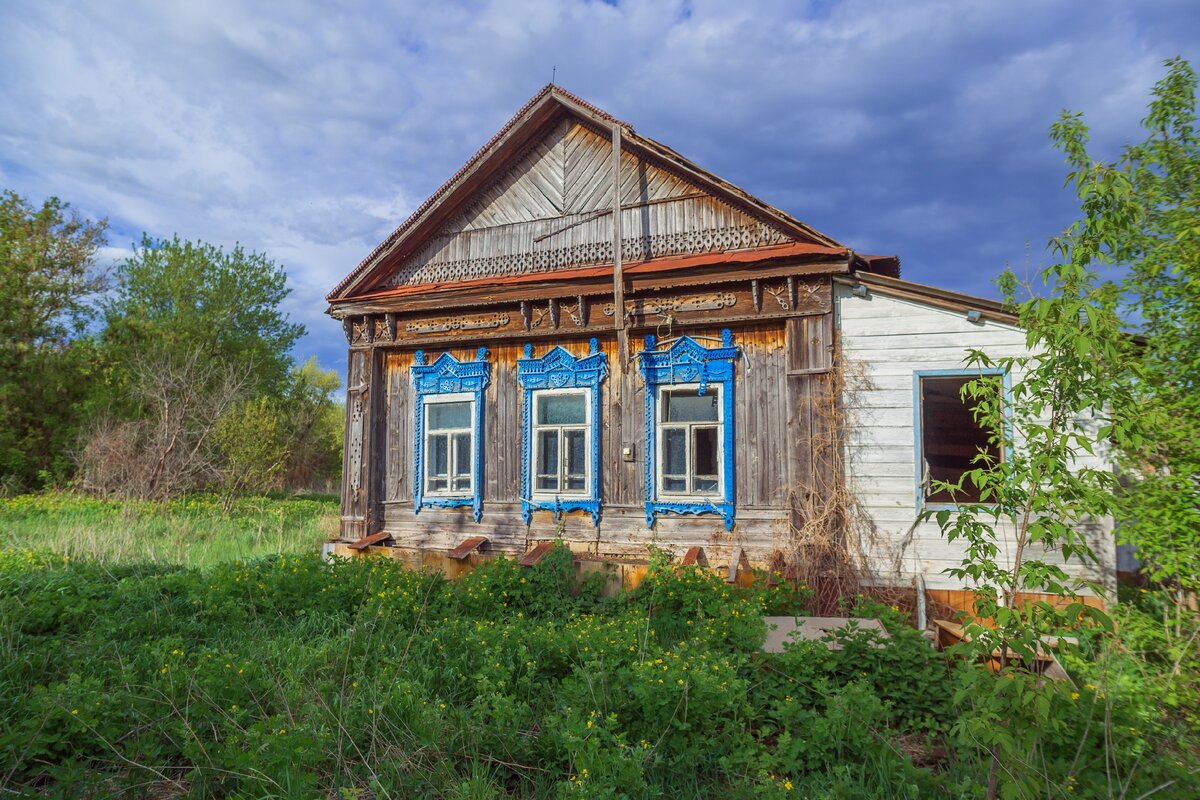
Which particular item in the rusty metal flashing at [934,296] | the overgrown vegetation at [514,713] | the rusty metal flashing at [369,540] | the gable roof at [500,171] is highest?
the gable roof at [500,171]

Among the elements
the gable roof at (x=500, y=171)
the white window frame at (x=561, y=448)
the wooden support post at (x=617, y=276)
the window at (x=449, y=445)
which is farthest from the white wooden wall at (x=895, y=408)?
the window at (x=449, y=445)

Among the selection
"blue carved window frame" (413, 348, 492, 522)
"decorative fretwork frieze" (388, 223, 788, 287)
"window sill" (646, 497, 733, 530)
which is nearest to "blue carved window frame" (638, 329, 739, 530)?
"window sill" (646, 497, 733, 530)

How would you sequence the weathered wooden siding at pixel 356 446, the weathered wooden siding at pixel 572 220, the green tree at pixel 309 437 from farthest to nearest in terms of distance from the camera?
the green tree at pixel 309 437, the weathered wooden siding at pixel 356 446, the weathered wooden siding at pixel 572 220

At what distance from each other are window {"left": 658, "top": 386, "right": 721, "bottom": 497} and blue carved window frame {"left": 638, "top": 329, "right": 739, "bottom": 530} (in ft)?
0.33

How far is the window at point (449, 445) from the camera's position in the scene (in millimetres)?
10898

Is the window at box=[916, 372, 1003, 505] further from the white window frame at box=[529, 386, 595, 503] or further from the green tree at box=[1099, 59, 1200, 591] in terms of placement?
the white window frame at box=[529, 386, 595, 503]

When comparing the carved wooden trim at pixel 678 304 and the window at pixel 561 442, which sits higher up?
the carved wooden trim at pixel 678 304

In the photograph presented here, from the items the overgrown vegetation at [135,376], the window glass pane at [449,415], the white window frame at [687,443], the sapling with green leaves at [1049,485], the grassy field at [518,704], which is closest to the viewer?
the sapling with green leaves at [1049,485]

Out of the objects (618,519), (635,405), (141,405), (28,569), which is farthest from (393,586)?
(141,405)

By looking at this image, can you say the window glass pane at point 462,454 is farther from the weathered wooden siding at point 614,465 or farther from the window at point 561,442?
the window at point 561,442

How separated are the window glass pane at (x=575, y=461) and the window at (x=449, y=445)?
5.17 ft

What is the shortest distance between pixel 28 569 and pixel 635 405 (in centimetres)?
795

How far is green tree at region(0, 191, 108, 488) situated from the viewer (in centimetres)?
2202

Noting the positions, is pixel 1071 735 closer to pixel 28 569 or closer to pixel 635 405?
pixel 635 405
